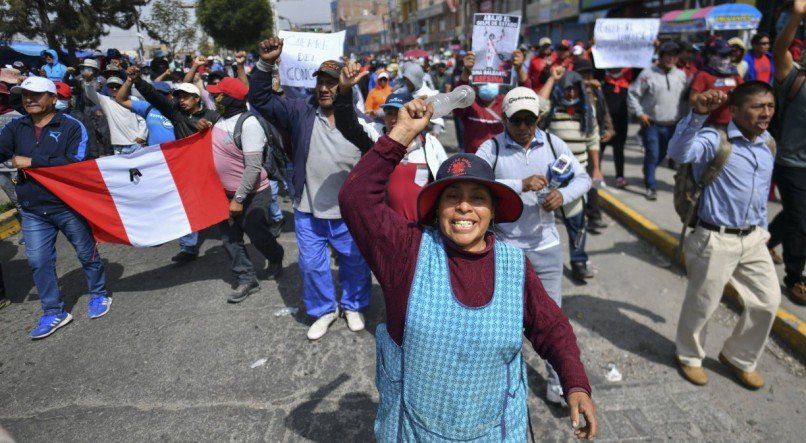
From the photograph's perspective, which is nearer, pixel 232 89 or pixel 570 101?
pixel 232 89

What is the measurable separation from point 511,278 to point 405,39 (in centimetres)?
7395

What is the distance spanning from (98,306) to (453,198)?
13.4 feet

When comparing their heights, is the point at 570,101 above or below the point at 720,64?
below

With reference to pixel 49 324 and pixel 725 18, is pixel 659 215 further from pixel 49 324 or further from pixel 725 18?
pixel 725 18

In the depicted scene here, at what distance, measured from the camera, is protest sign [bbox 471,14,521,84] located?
215 inches

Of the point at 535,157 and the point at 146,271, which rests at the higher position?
the point at 535,157

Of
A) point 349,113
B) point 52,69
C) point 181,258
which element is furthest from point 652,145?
point 52,69

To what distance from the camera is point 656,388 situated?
3.12m

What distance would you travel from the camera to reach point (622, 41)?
269 inches

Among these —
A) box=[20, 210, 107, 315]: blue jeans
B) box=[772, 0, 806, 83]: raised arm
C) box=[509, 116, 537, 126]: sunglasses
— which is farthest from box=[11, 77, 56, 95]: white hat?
box=[772, 0, 806, 83]: raised arm

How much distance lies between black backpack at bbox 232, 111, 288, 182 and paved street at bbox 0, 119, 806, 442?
1194 mm

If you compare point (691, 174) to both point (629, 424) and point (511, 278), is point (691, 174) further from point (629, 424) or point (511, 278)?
point (511, 278)

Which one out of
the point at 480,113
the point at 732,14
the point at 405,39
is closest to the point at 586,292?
the point at 480,113

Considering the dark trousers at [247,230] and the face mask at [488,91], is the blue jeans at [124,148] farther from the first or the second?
the face mask at [488,91]
